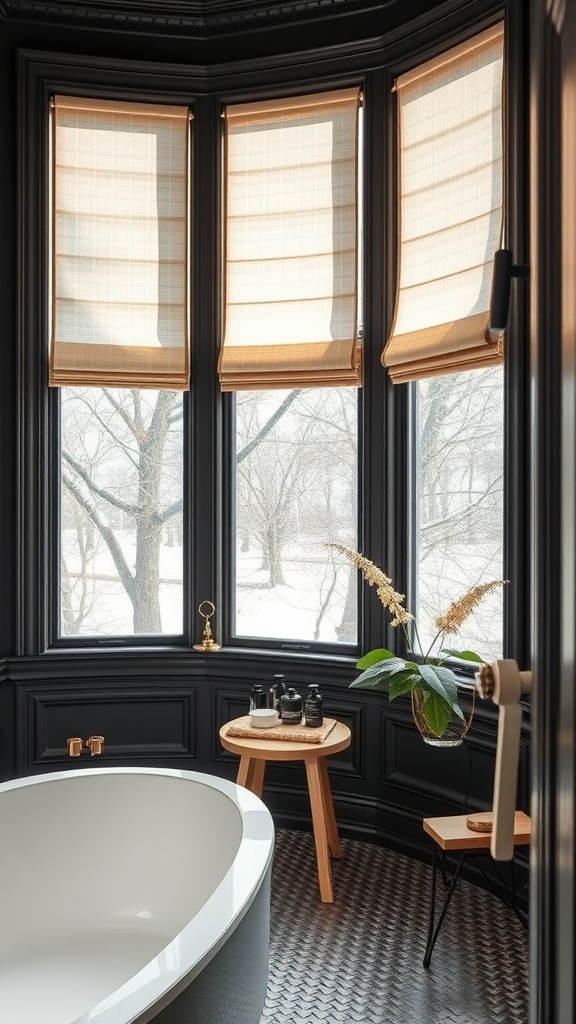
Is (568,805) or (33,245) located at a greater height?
(33,245)

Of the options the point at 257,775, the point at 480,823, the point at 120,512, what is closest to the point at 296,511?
the point at 120,512

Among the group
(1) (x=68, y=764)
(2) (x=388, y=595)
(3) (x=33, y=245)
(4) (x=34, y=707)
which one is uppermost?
(3) (x=33, y=245)

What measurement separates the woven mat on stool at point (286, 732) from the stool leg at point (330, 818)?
0.14m

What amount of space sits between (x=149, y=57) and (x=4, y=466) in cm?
179

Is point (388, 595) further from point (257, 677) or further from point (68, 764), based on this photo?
point (68, 764)

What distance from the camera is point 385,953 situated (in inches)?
96.3

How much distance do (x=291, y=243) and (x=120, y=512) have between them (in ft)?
4.27

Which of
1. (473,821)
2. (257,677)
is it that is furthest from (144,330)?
(473,821)

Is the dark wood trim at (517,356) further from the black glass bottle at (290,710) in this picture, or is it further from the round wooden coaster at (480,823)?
the black glass bottle at (290,710)

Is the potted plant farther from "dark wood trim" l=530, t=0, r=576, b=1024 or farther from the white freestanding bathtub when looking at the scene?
"dark wood trim" l=530, t=0, r=576, b=1024

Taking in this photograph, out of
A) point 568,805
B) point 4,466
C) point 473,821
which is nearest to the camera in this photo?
point 568,805

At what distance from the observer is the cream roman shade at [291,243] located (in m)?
3.33

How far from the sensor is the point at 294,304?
341 cm

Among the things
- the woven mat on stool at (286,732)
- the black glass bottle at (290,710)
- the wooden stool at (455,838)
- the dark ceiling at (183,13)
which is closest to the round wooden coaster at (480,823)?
the wooden stool at (455,838)
